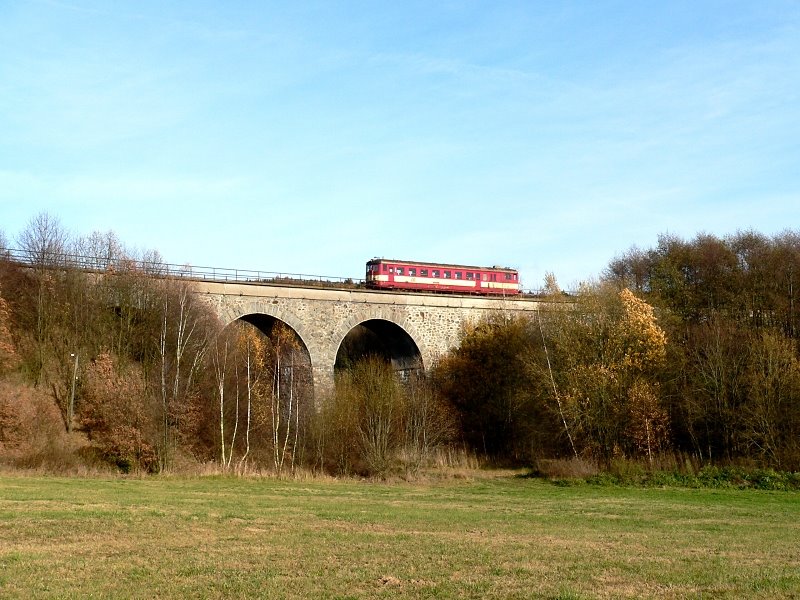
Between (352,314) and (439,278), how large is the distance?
28.3 ft

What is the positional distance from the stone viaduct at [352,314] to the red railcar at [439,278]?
9.07 feet

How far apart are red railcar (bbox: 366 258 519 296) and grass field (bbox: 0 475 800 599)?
25.4 metres

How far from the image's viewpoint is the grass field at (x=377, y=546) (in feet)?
31.0

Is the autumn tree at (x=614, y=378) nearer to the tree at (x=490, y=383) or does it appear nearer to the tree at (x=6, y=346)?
the tree at (x=490, y=383)

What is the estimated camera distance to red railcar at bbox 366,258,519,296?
48438 millimetres

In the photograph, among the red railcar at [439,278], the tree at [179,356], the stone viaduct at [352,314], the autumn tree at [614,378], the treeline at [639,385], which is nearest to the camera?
the tree at [179,356]

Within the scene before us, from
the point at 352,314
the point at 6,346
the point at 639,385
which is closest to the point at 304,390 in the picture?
the point at 352,314

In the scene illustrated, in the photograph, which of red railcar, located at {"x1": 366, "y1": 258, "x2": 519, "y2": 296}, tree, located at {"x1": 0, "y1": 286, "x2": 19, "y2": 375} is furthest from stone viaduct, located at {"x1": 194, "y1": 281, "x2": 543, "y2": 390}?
tree, located at {"x1": 0, "y1": 286, "x2": 19, "y2": 375}

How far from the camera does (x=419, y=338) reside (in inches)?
1789

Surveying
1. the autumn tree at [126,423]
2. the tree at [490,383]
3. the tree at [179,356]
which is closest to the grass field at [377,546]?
Result: the autumn tree at [126,423]

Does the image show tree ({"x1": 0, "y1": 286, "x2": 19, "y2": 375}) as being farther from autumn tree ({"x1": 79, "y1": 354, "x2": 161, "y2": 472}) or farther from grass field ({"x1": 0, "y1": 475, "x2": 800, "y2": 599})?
grass field ({"x1": 0, "y1": 475, "x2": 800, "y2": 599})

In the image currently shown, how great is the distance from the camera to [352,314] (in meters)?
43.2

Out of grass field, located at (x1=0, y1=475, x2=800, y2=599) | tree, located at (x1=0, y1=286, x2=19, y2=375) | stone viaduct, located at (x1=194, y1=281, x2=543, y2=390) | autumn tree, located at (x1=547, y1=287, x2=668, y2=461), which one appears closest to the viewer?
grass field, located at (x1=0, y1=475, x2=800, y2=599)

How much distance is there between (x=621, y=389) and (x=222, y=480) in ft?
56.0
